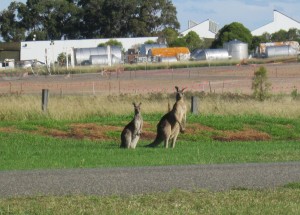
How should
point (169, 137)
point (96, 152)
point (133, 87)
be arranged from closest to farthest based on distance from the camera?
point (96, 152) → point (169, 137) → point (133, 87)

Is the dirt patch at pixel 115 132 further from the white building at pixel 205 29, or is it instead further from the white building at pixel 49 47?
the white building at pixel 205 29

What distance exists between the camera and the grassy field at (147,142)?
11.1 m

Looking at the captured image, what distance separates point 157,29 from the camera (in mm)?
130875

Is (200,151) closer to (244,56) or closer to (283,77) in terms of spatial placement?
(283,77)

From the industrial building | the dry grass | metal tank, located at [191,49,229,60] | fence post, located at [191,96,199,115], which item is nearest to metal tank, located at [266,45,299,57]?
metal tank, located at [191,49,229,60]

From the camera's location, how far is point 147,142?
933 inches

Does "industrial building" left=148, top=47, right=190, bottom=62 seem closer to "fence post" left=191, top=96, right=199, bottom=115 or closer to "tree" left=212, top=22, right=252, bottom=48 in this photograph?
"tree" left=212, top=22, right=252, bottom=48

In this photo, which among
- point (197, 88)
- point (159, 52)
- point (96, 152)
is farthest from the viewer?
point (159, 52)

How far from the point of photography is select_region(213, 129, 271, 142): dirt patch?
83.1 ft

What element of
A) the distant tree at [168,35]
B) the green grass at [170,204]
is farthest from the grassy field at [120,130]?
the distant tree at [168,35]

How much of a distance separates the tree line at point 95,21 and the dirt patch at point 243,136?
94.3 meters

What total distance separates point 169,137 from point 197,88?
3169cm

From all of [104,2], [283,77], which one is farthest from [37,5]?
[283,77]

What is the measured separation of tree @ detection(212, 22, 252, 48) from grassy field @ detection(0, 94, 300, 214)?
74.3m
